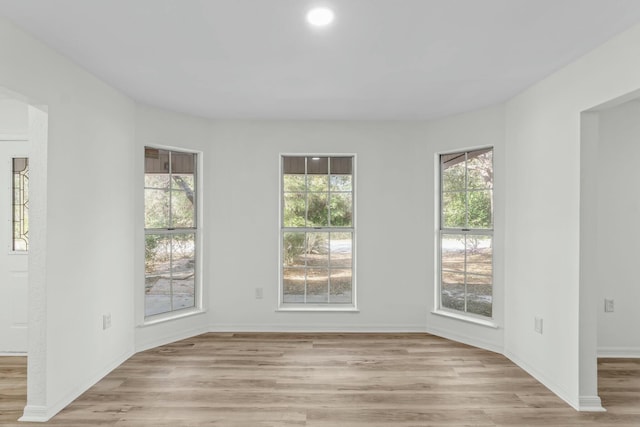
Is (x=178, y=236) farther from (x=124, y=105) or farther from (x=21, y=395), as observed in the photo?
(x=21, y=395)

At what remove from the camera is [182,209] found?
183 inches

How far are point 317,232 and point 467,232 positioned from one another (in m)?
1.72

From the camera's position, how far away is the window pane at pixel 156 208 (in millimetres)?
4352

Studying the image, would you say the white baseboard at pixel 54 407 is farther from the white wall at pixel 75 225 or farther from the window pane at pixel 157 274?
the window pane at pixel 157 274

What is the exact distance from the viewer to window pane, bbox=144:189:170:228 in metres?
4.35

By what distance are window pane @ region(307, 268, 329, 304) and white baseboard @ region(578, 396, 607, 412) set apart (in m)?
2.71

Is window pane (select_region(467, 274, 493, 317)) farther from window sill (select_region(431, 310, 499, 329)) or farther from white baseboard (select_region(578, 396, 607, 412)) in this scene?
white baseboard (select_region(578, 396, 607, 412))

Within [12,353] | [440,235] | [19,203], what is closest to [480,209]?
[440,235]

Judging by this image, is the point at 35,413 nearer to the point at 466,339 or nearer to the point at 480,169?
the point at 466,339

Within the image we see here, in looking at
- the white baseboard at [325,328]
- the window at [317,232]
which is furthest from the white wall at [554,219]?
the window at [317,232]

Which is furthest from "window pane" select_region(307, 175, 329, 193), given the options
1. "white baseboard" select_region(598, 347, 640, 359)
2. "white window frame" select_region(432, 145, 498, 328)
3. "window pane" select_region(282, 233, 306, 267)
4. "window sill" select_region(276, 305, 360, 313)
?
Result: "white baseboard" select_region(598, 347, 640, 359)

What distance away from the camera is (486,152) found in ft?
14.4

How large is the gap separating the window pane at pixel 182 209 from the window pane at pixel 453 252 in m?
2.95

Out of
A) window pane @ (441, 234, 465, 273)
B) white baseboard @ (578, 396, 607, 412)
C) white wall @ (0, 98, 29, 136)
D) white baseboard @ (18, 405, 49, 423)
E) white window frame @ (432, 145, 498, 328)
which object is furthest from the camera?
window pane @ (441, 234, 465, 273)
